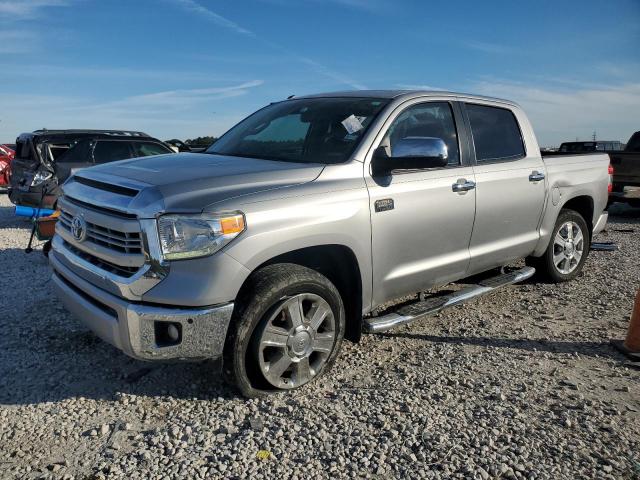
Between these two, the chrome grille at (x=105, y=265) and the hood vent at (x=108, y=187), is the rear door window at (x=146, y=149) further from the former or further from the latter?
the chrome grille at (x=105, y=265)

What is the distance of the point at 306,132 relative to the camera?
151 inches

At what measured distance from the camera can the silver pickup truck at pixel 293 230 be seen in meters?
2.67

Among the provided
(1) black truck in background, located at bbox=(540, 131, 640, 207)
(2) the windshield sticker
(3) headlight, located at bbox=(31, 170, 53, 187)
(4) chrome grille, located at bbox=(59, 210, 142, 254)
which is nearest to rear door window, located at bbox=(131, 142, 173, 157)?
(3) headlight, located at bbox=(31, 170, 53, 187)

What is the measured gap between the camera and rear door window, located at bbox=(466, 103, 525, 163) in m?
4.36

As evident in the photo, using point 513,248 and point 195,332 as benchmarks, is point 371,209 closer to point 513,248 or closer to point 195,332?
point 195,332

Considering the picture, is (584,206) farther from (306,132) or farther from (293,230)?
(293,230)

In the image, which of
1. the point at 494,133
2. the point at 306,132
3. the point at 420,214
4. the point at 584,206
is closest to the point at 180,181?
the point at 306,132

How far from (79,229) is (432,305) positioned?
2.46 meters

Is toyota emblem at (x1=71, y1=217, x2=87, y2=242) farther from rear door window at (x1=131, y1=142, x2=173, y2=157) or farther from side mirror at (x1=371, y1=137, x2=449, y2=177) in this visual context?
rear door window at (x1=131, y1=142, x2=173, y2=157)

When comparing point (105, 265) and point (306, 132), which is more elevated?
point (306, 132)

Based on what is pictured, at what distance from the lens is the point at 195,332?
2.69 metres

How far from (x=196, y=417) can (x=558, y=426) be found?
203 centimetres

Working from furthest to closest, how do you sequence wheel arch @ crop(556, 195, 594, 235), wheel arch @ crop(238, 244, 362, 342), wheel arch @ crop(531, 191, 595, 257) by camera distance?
wheel arch @ crop(556, 195, 594, 235) → wheel arch @ crop(531, 191, 595, 257) → wheel arch @ crop(238, 244, 362, 342)

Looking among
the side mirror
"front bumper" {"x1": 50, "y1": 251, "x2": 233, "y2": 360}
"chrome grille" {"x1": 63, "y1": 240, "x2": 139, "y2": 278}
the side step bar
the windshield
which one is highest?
the windshield
